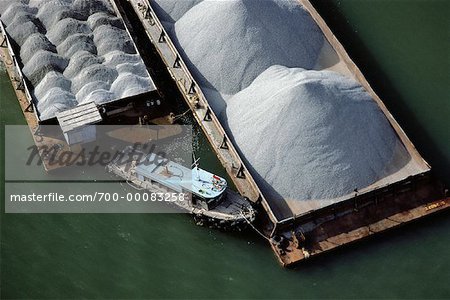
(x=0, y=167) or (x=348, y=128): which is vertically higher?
(x=348, y=128)

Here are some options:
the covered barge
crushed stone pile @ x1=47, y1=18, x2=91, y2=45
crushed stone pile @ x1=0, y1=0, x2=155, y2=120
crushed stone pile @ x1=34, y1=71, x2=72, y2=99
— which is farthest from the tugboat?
crushed stone pile @ x1=47, y1=18, x2=91, y2=45

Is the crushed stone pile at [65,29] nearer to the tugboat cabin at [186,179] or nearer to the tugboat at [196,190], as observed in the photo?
the tugboat at [196,190]

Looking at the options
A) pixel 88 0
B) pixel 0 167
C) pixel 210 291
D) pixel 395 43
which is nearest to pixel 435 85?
pixel 395 43

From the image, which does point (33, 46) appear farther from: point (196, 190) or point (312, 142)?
point (312, 142)

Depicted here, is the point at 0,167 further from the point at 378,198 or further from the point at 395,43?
the point at 395,43

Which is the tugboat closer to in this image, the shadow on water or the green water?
the green water

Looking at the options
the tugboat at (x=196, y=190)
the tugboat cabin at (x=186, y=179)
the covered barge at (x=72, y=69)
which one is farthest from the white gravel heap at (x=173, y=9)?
the tugboat cabin at (x=186, y=179)

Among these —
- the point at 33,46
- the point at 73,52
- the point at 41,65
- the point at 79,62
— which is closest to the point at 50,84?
the point at 41,65
